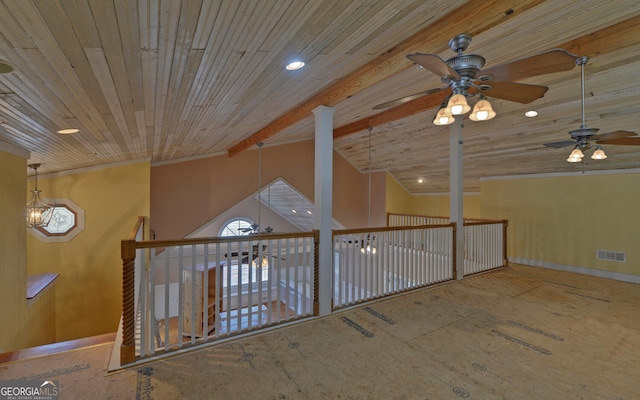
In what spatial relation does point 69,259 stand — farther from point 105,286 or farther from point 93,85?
point 93,85

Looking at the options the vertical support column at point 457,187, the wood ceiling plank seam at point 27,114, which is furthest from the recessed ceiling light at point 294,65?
the vertical support column at point 457,187

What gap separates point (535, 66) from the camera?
1.68 m

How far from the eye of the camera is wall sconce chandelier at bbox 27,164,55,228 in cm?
442

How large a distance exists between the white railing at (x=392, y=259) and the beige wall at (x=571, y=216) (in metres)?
2.69

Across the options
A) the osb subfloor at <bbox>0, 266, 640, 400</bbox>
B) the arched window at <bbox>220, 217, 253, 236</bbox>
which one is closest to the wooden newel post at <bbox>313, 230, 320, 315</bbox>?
the osb subfloor at <bbox>0, 266, 640, 400</bbox>

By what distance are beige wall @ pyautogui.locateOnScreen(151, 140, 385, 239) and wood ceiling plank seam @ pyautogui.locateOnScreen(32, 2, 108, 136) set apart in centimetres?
337

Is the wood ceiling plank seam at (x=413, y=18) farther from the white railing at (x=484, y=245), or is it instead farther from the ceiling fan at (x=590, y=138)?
the white railing at (x=484, y=245)

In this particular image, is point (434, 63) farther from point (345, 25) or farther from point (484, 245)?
point (484, 245)

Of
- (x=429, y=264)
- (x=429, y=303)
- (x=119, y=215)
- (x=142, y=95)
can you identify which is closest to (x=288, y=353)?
(x=429, y=303)

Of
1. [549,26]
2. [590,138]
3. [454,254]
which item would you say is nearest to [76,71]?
[549,26]

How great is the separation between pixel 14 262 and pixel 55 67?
345cm

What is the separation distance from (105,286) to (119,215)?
4.43 feet

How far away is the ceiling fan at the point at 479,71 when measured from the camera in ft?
5.16

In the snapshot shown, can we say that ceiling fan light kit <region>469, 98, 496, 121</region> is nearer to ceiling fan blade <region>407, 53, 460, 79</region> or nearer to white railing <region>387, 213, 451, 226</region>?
ceiling fan blade <region>407, 53, 460, 79</region>
